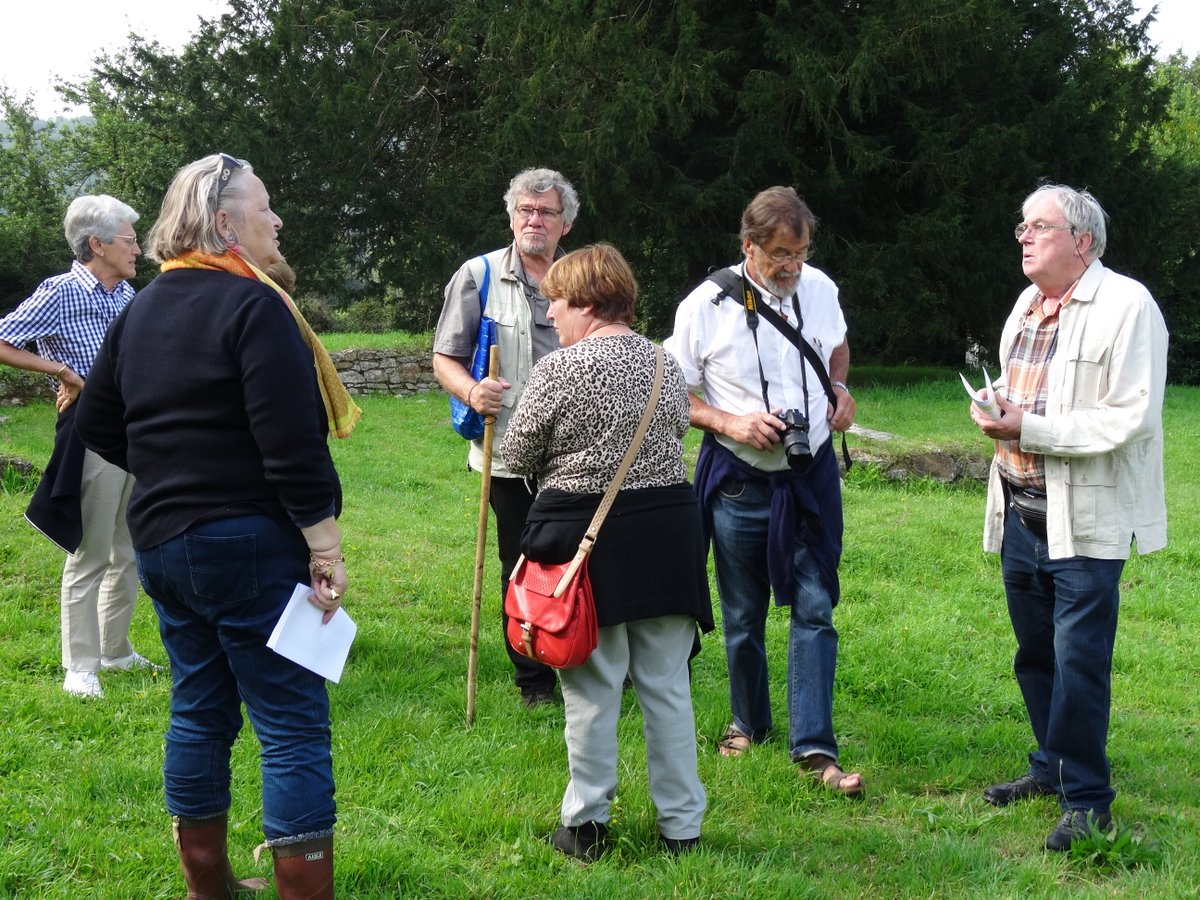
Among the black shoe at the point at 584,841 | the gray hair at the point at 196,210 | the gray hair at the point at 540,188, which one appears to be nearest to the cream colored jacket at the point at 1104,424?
the black shoe at the point at 584,841

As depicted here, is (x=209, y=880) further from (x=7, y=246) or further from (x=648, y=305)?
(x=7, y=246)

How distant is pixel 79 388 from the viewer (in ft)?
17.0

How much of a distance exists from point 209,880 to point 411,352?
17.1 metres

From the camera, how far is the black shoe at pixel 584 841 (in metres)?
3.72

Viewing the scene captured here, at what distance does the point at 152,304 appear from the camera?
294 centimetres

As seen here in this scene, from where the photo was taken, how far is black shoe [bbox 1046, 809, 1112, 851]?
390 centimetres

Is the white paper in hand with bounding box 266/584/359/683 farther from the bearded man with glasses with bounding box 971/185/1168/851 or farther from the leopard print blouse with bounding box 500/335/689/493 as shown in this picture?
the bearded man with glasses with bounding box 971/185/1168/851

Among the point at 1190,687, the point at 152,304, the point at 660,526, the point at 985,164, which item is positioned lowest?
the point at 1190,687

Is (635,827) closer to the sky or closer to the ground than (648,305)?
closer to the ground

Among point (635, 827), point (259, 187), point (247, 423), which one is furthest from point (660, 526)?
point (259, 187)

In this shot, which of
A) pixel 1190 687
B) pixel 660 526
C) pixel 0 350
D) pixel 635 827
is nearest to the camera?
pixel 660 526

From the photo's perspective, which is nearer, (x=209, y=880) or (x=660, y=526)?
(x=209, y=880)

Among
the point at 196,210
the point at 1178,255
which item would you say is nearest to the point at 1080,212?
the point at 196,210

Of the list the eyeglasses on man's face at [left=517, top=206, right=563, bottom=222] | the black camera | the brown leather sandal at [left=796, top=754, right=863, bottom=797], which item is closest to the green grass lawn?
the brown leather sandal at [left=796, top=754, right=863, bottom=797]
